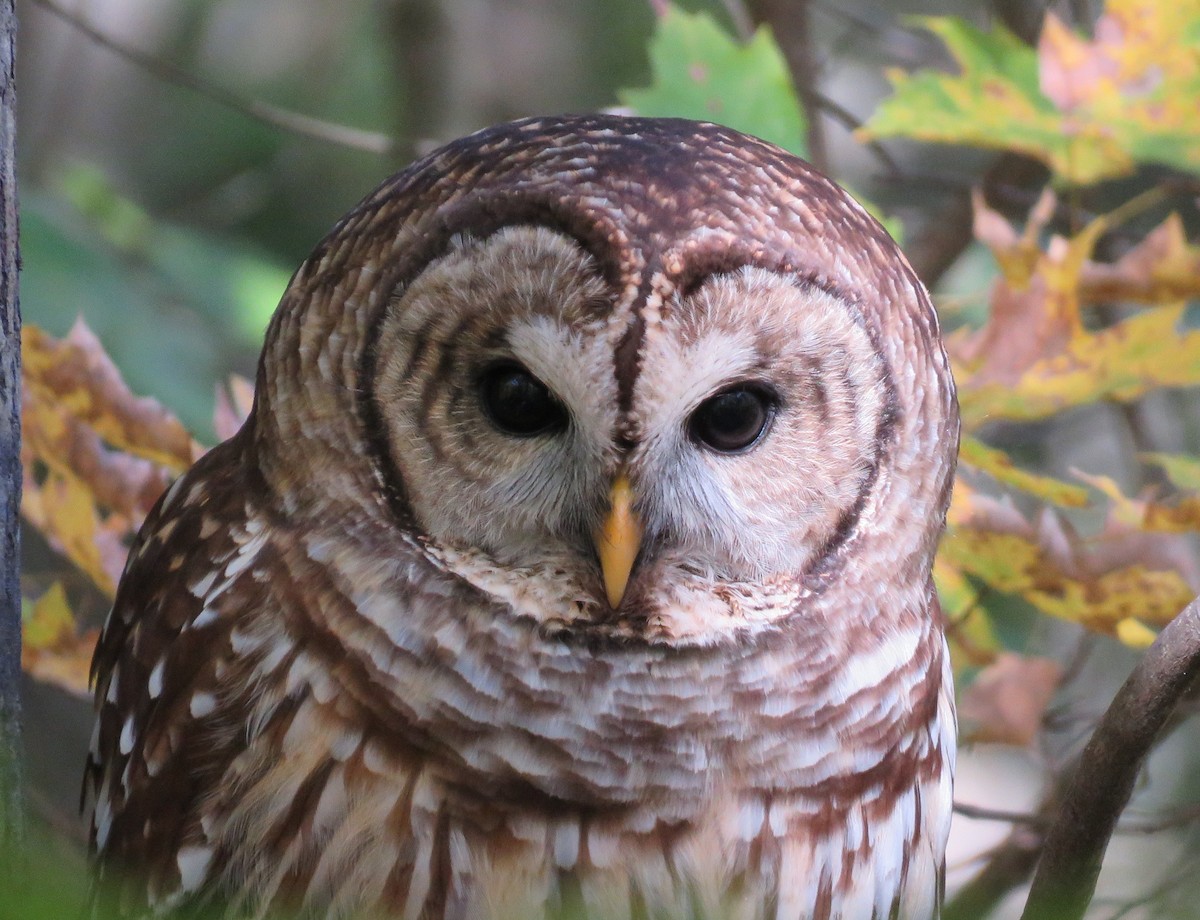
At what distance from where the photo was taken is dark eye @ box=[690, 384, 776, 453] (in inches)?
60.7

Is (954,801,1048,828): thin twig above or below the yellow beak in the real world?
above

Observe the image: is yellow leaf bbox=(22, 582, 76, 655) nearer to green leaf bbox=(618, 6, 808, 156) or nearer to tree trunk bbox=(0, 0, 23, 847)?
tree trunk bbox=(0, 0, 23, 847)

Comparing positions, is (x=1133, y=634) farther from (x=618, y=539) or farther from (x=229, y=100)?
(x=229, y=100)

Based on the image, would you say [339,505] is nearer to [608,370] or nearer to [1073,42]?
[608,370]

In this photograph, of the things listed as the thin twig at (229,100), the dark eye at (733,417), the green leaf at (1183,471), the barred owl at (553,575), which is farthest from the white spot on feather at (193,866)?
the thin twig at (229,100)

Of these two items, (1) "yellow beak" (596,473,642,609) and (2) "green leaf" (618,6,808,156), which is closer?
(1) "yellow beak" (596,473,642,609)

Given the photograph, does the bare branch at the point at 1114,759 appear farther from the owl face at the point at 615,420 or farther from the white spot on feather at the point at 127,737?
the white spot on feather at the point at 127,737

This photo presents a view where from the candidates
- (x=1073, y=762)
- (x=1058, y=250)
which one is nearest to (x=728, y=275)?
(x=1058, y=250)

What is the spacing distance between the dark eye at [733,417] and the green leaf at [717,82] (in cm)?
67

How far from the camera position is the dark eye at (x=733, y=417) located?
1541mm

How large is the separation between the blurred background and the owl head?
726mm

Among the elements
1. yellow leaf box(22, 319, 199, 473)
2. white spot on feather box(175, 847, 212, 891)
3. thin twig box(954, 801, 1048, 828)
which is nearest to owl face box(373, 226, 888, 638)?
white spot on feather box(175, 847, 212, 891)

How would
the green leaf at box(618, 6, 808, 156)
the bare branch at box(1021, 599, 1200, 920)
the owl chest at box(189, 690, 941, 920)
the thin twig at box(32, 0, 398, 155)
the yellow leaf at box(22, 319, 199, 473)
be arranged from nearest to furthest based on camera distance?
the bare branch at box(1021, 599, 1200, 920)
the owl chest at box(189, 690, 941, 920)
the yellow leaf at box(22, 319, 199, 473)
the green leaf at box(618, 6, 808, 156)
the thin twig at box(32, 0, 398, 155)

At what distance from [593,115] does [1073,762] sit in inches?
63.1
